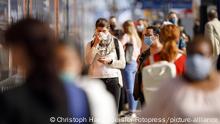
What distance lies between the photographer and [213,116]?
14.6ft

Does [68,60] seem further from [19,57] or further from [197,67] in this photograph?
[197,67]

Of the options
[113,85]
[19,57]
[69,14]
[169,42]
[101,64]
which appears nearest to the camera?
[19,57]

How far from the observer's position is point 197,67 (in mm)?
4469

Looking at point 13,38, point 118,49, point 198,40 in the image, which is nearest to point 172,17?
point 118,49

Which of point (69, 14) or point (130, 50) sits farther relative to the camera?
point (69, 14)

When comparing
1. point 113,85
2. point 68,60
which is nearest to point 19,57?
point 68,60

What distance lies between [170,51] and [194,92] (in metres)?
2.39

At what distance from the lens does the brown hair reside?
6.83 meters

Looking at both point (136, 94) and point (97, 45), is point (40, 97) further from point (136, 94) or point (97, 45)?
point (97, 45)

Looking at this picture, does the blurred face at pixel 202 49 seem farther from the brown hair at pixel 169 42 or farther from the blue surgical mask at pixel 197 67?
the brown hair at pixel 169 42

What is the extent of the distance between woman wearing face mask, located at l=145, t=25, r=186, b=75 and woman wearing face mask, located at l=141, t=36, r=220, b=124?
6.60 ft

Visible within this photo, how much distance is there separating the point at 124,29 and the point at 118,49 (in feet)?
8.22

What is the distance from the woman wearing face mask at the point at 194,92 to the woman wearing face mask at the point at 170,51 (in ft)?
6.60

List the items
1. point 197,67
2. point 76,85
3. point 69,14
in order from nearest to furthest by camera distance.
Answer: point 76,85, point 197,67, point 69,14
